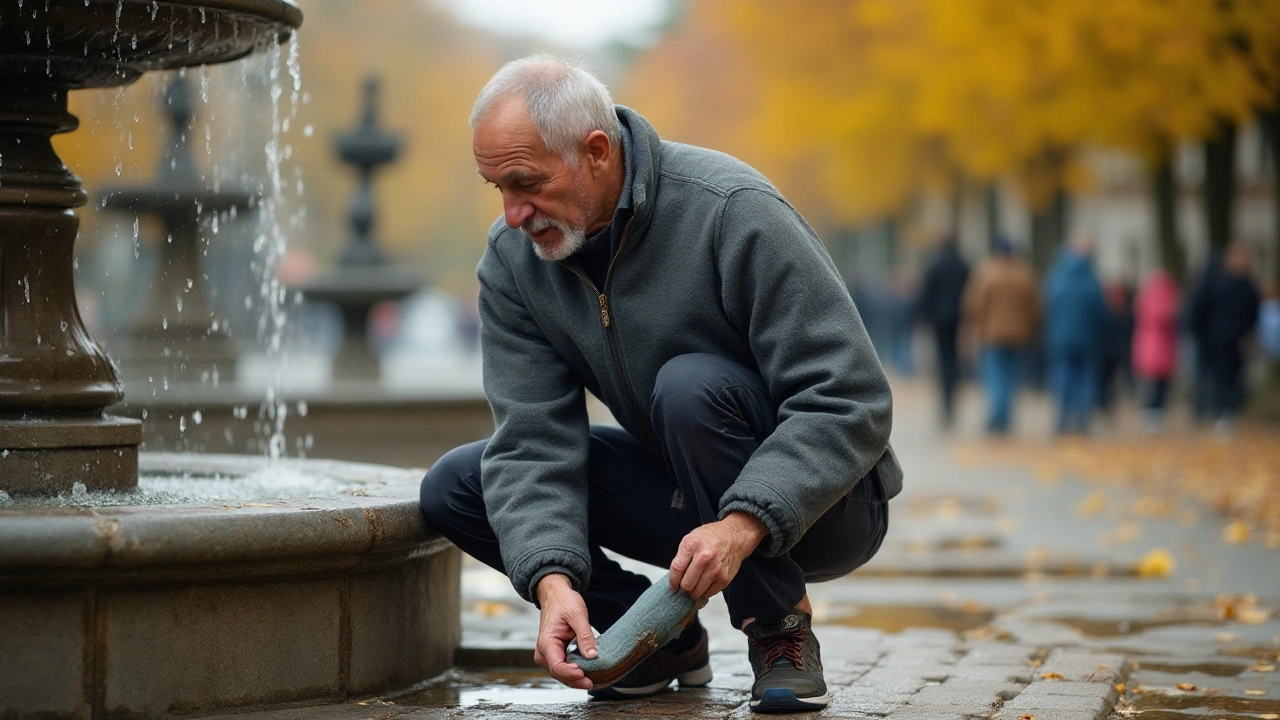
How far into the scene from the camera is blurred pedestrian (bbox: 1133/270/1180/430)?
19359 mm

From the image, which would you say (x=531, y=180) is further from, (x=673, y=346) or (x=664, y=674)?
(x=664, y=674)

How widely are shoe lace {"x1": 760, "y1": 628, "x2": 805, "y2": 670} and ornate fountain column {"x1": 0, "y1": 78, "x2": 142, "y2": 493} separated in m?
1.81

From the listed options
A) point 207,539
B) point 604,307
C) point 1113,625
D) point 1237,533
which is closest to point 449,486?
point 604,307

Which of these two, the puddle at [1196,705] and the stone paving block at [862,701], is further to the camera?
the puddle at [1196,705]

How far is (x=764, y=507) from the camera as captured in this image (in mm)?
3787

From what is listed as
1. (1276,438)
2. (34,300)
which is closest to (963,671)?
(34,300)

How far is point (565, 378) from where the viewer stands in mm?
4359

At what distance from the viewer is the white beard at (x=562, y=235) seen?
4.06 metres

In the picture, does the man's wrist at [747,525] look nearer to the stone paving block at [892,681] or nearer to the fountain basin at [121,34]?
the stone paving block at [892,681]

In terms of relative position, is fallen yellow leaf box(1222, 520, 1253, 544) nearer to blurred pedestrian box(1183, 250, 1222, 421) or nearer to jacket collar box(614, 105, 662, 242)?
jacket collar box(614, 105, 662, 242)

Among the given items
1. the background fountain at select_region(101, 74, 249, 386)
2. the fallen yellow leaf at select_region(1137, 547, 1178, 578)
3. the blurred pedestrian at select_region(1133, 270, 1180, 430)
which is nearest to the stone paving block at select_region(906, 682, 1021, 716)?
the fallen yellow leaf at select_region(1137, 547, 1178, 578)

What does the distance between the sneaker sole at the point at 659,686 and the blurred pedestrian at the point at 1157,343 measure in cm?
1520

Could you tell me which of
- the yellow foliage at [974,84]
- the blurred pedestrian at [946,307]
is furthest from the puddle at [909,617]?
the blurred pedestrian at [946,307]

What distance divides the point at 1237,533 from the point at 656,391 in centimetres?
581
